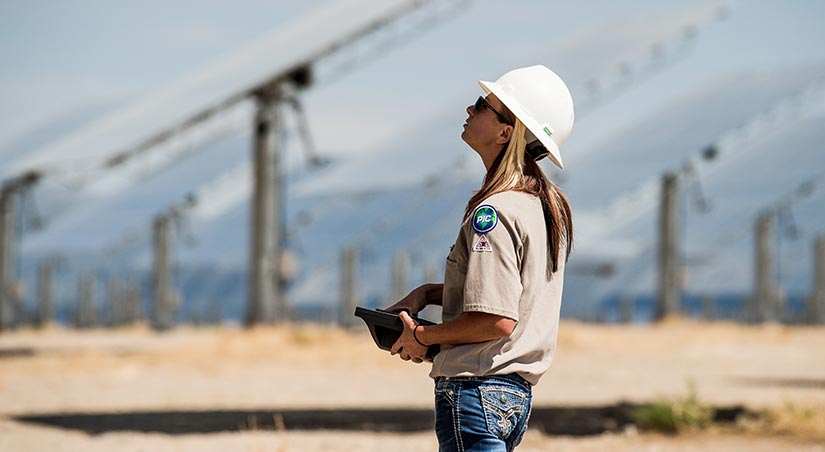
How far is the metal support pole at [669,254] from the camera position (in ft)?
94.9

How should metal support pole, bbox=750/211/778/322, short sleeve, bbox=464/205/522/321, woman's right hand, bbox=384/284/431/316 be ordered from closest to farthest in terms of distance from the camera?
short sleeve, bbox=464/205/522/321
woman's right hand, bbox=384/284/431/316
metal support pole, bbox=750/211/778/322

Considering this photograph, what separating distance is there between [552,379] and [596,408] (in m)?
3.76

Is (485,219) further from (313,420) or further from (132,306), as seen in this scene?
(132,306)

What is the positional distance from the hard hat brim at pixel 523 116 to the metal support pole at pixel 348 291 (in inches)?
993

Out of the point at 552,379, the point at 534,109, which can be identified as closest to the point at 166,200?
the point at 552,379

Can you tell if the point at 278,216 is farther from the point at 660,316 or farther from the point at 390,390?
the point at 660,316

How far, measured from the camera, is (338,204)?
41531 millimetres

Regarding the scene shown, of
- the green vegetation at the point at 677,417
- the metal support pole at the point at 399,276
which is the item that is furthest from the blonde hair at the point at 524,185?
the metal support pole at the point at 399,276

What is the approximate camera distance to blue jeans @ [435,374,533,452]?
3.60m

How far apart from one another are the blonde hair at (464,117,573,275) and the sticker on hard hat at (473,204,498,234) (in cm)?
9

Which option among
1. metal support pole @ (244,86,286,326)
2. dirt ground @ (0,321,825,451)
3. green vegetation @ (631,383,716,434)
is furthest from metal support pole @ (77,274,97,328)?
green vegetation @ (631,383,716,434)

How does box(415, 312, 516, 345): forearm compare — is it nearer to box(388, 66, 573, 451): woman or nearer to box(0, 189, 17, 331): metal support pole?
box(388, 66, 573, 451): woman

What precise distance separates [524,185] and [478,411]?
1.97 feet

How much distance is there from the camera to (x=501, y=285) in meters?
3.49
